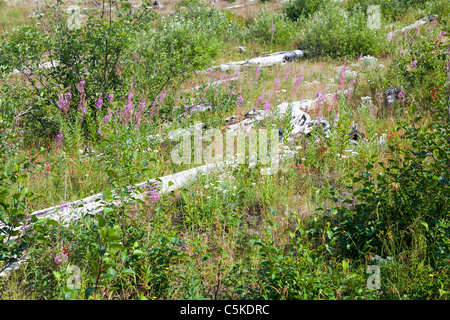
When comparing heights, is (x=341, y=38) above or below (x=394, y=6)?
below

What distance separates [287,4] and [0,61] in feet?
47.0

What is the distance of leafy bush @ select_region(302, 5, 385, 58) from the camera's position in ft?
34.9

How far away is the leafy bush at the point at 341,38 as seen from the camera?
10.6 metres

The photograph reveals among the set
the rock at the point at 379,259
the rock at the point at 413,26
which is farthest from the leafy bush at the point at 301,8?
the rock at the point at 379,259

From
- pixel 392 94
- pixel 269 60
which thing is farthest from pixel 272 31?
pixel 392 94

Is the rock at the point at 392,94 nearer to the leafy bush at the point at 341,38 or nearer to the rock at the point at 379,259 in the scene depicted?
the leafy bush at the point at 341,38

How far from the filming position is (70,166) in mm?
5000

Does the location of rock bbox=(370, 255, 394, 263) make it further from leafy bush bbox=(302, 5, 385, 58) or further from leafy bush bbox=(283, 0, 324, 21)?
leafy bush bbox=(283, 0, 324, 21)

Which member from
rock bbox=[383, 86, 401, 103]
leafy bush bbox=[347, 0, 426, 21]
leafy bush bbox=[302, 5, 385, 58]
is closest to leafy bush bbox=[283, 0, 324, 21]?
leafy bush bbox=[347, 0, 426, 21]

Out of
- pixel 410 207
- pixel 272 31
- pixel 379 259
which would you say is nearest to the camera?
→ pixel 379 259

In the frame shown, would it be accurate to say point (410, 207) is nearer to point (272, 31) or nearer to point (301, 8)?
point (272, 31)

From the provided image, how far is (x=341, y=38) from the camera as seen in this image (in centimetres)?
1084

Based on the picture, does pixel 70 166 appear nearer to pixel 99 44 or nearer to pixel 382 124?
pixel 99 44
